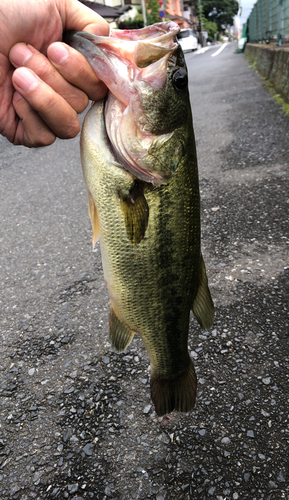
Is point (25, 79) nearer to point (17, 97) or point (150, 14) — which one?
point (17, 97)

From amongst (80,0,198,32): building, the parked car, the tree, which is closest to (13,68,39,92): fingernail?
(80,0,198,32): building

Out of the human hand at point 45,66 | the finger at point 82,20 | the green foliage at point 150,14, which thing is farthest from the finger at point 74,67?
the green foliage at point 150,14

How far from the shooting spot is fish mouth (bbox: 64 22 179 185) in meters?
1.27

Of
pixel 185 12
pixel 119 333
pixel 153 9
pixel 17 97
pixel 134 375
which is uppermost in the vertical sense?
pixel 185 12

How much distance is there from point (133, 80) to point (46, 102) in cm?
32

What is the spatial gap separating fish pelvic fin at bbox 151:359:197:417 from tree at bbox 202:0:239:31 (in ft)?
293

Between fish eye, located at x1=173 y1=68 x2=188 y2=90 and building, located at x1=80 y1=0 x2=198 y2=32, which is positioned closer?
fish eye, located at x1=173 y1=68 x2=188 y2=90

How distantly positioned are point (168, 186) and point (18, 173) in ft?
16.1

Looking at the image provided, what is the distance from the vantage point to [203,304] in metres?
1.71

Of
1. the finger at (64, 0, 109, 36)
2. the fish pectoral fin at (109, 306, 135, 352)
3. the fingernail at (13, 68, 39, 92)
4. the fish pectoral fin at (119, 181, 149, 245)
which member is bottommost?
the fish pectoral fin at (109, 306, 135, 352)

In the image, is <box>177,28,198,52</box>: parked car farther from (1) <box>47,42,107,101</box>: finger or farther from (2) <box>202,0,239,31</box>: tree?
(2) <box>202,0,239,31</box>: tree

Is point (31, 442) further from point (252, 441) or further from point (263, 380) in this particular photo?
point (263, 380)

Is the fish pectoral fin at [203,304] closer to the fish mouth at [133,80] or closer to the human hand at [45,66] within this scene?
the fish mouth at [133,80]

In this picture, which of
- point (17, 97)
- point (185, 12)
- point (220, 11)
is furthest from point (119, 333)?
point (220, 11)
